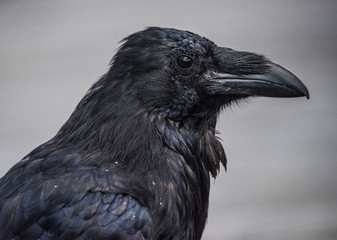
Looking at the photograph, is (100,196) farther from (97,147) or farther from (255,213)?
(255,213)

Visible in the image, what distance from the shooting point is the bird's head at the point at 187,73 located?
13.4 ft

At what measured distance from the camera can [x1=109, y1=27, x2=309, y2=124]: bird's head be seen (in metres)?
4.08

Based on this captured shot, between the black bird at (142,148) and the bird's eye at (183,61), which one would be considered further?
the bird's eye at (183,61)

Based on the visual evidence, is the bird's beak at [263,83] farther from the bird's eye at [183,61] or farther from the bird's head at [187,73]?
the bird's eye at [183,61]

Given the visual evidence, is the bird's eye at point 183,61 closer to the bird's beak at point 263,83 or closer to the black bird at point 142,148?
the black bird at point 142,148

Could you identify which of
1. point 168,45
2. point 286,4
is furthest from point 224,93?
point 286,4

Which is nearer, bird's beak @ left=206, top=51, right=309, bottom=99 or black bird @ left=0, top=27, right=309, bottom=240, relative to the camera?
black bird @ left=0, top=27, right=309, bottom=240

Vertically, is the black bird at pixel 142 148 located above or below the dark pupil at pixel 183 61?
below

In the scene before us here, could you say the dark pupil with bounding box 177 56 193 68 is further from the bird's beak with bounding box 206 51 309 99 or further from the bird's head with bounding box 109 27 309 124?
the bird's beak with bounding box 206 51 309 99

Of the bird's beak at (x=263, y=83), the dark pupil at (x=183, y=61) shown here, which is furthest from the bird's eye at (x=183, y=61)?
the bird's beak at (x=263, y=83)

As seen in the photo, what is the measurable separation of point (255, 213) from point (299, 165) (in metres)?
0.67

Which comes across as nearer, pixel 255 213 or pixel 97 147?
pixel 97 147

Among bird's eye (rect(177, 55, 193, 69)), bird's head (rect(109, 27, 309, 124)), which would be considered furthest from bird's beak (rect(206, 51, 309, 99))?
bird's eye (rect(177, 55, 193, 69))

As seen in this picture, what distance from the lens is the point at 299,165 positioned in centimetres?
768
